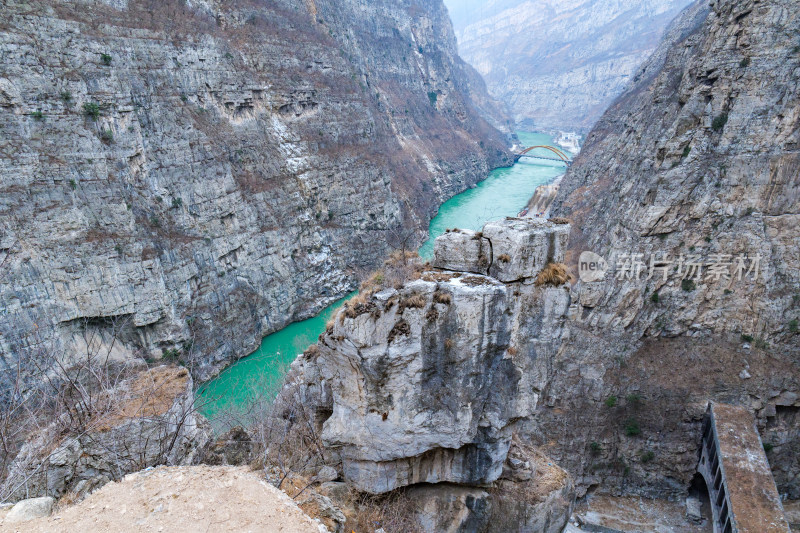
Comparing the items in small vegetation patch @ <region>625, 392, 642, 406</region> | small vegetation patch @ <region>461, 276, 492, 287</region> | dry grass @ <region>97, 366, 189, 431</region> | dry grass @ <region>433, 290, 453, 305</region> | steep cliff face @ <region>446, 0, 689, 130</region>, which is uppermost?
steep cliff face @ <region>446, 0, 689, 130</region>

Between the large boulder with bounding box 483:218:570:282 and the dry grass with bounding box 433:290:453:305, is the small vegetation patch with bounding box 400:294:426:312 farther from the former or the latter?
the large boulder with bounding box 483:218:570:282

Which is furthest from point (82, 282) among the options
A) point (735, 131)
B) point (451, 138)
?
point (451, 138)

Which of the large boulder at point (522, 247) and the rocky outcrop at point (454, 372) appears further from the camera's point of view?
the large boulder at point (522, 247)

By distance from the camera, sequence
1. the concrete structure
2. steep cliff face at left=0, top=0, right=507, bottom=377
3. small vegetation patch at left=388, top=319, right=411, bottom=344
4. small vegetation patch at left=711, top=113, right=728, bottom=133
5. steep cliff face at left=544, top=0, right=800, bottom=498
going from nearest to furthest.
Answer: small vegetation patch at left=388, top=319, right=411, bottom=344 → the concrete structure → steep cliff face at left=0, top=0, right=507, bottom=377 → steep cliff face at left=544, top=0, right=800, bottom=498 → small vegetation patch at left=711, top=113, right=728, bottom=133

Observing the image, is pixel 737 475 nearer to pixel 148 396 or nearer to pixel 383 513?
pixel 383 513

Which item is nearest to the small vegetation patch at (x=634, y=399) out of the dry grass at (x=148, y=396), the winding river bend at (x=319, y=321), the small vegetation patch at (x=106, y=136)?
the winding river bend at (x=319, y=321)

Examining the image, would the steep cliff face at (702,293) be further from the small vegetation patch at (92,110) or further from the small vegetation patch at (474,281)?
the small vegetation patch at (92,110)

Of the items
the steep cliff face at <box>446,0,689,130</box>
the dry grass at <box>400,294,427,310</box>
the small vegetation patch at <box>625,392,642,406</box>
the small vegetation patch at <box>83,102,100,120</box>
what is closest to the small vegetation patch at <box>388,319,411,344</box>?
the dry grass at <box>400,294,427,310</box>

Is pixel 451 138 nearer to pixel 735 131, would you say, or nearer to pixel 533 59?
pixel 735 131
